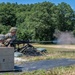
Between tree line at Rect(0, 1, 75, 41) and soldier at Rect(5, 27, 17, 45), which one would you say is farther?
tree line at Rect(0, 1, 75, 41)

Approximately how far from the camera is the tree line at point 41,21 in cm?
6738

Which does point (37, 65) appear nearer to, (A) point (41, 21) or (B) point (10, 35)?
(B) point (10, 35)

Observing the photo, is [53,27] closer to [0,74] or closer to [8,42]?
[8,42]

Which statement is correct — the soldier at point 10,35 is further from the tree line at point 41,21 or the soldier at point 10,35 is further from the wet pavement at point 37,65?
the tree line at point 41,21

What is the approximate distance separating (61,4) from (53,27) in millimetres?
15705

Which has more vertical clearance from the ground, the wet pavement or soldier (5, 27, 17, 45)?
soldier (5, 27, 17, 45)

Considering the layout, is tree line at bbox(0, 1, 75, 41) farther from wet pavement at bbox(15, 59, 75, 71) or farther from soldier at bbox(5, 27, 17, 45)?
wet pavement at bbox(15, 59, 75, 71)

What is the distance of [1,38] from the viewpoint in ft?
56.1

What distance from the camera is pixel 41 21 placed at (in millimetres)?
71625

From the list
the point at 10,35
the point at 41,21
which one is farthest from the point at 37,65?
the point at 41,21

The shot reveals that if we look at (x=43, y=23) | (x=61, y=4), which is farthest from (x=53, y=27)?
(x=61, y=4)

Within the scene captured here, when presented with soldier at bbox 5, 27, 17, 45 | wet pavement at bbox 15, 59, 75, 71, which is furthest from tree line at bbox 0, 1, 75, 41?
wet pavement at bbox 15, 59, 75, 71

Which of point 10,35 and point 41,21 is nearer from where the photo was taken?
point 10,35

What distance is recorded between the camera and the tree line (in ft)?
221
